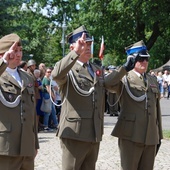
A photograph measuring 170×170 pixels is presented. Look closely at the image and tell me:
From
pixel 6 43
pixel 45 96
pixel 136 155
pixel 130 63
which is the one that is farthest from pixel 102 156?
pixel 6 43

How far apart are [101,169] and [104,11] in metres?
25.1

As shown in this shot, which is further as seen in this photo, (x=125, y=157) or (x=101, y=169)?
(x=101, y=169)

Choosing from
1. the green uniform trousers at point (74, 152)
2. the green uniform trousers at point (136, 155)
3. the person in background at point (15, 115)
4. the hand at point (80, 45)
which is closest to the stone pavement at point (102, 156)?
the green uniform trousers at point (136, 155)

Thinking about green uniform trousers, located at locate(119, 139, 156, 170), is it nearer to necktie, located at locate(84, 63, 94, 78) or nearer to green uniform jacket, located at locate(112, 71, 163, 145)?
green uniform jacket, located at locate(112, 71, 163, 145)

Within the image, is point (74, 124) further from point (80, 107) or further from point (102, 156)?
point (102, 156)

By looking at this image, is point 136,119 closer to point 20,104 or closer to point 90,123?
point 90,123

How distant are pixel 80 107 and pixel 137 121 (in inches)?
33.4

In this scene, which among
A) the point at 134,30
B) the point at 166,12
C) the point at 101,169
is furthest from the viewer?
the point at 134,30

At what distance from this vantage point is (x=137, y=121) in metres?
5.38

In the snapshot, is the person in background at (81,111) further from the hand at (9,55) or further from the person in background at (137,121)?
the hand at (9,55)

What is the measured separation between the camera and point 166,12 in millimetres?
31031

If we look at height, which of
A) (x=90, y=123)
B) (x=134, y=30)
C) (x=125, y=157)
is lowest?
(x=125, y=157)

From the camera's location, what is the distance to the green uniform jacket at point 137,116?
535cm

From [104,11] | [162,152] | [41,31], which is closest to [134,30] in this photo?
[104,11]
